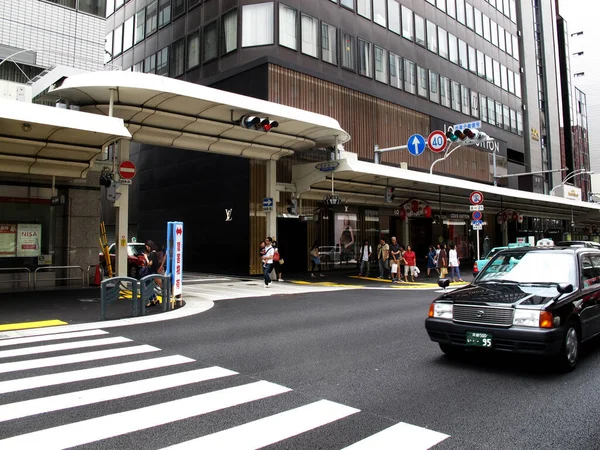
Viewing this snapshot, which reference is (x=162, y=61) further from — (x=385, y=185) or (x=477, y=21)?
(x=477, y=21)

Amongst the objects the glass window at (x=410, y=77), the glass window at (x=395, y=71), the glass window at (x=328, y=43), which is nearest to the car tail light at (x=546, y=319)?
the glass window at (x=328, y=43)

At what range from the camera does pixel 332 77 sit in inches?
957

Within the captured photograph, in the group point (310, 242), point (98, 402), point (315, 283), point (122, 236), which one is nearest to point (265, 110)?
point (122, 236)

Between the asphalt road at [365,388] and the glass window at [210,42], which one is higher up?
the glass window at [210,42]

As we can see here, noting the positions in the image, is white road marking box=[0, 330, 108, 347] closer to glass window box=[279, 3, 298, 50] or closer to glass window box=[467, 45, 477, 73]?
glass window box=[279, 3, 298, 50]

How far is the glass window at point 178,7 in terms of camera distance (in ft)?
88.8

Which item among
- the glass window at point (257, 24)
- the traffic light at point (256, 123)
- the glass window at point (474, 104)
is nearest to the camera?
the traffic light at point (256, 123)

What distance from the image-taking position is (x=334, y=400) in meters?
5.10

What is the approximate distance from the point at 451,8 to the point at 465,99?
22.8 ft

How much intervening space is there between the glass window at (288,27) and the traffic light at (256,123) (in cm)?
845

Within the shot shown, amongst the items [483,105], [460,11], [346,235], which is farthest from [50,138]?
[483,105]

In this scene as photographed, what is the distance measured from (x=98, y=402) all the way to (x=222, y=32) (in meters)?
22.3

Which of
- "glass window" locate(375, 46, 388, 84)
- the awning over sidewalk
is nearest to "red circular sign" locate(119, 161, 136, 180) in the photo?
the awning over sidewalk

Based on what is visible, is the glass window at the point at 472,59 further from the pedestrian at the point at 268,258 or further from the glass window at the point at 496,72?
the pedestrian at the point at 268,258
